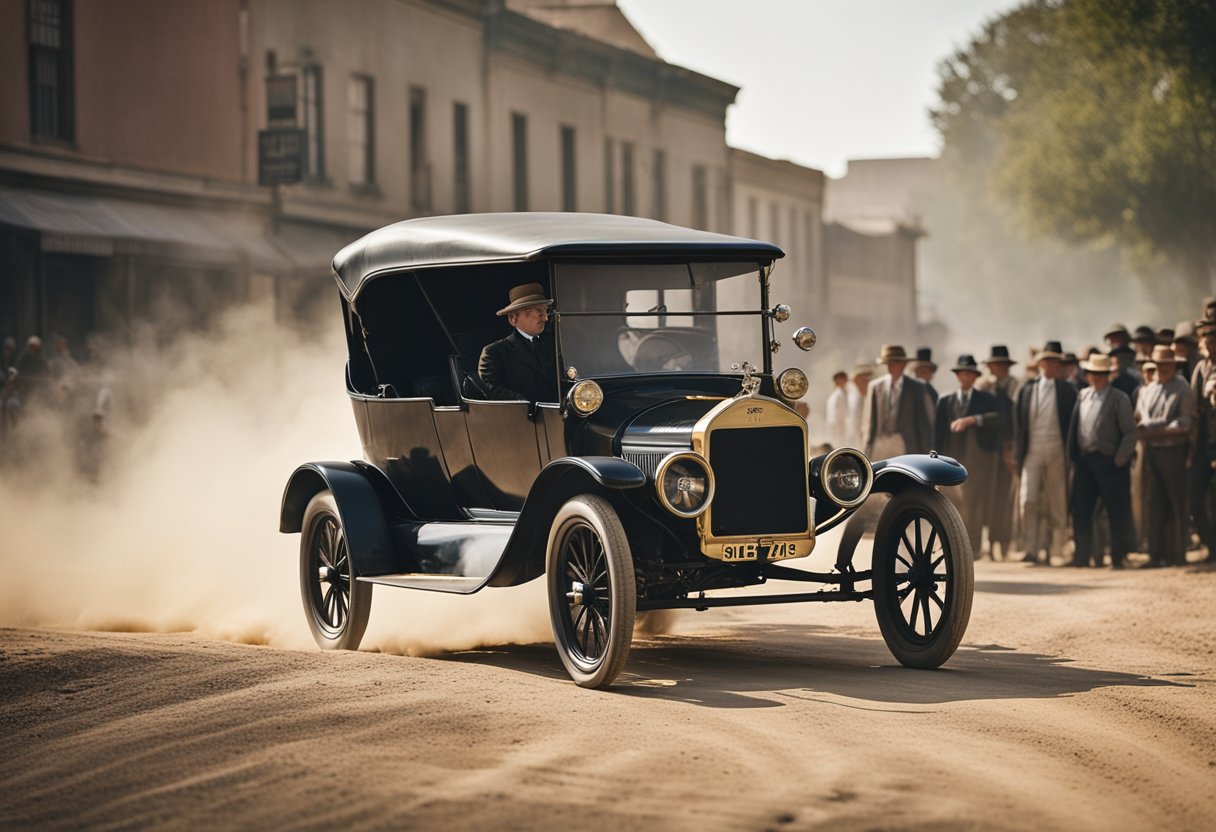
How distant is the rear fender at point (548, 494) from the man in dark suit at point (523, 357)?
Answer: 1.88ft

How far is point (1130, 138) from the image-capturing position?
4744cm

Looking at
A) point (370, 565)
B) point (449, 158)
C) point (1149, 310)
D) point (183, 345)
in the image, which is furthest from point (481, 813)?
point (1149, 310)

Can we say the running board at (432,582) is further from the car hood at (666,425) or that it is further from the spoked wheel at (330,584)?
the car hood at (666,425)

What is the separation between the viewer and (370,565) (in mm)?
10094

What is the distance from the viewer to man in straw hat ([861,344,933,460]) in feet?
56.3

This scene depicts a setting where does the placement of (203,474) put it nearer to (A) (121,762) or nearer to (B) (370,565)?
(B) (370,565)

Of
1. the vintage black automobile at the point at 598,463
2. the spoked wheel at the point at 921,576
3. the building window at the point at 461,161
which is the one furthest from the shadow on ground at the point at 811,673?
the building window at the point at 461,161

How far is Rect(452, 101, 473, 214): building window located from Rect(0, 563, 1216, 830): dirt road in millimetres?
25209

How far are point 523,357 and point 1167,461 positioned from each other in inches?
335

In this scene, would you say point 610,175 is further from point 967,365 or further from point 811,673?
point 811,673

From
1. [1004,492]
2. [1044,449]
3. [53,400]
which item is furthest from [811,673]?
[53,400]

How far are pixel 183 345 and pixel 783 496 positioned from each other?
17.8 meters

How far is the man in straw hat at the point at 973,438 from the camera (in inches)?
690


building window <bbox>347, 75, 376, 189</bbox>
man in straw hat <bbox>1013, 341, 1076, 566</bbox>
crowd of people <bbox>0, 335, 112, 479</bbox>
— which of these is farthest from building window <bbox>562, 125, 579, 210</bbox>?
man in straw hat <bbox>1013, 341, 1076, 566</bbox>
